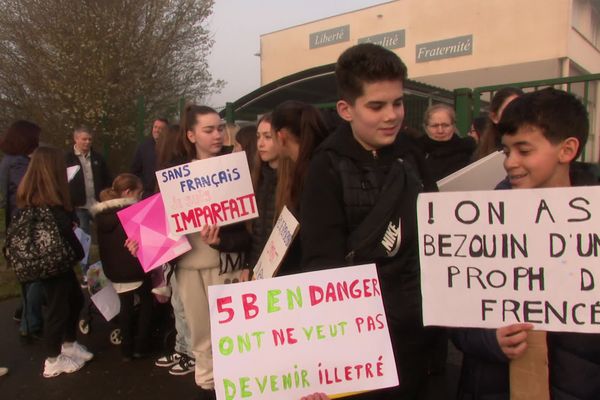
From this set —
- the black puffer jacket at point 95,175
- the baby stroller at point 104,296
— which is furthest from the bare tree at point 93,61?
the baby stroller at point 104,296

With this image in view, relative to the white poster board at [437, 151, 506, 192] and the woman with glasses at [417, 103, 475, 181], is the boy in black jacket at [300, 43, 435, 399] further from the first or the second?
the woman with glasses at [417, 103, 475, 181]

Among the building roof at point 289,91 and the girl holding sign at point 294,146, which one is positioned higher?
the building roof at point 289,91

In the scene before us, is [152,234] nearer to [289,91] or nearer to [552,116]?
[552,116]

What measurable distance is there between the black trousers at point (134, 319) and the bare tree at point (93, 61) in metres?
6.91

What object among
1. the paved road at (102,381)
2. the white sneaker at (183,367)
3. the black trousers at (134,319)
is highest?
the black trousers at (134,319)

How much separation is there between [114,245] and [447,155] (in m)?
2.84

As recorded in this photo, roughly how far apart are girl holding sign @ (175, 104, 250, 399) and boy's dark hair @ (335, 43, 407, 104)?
155 cm

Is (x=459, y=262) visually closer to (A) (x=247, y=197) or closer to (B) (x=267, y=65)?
(A) (x=247, y=197)

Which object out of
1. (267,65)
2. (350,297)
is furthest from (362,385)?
(267,65)

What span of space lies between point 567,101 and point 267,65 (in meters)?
33.2

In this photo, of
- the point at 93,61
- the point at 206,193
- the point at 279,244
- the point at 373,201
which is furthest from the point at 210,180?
the point at 93,61

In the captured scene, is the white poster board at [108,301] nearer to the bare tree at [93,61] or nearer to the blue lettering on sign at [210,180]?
the blue lettering on sign at [210,180]

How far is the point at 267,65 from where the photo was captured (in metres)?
33.5

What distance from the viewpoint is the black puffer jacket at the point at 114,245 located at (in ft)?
13.2
